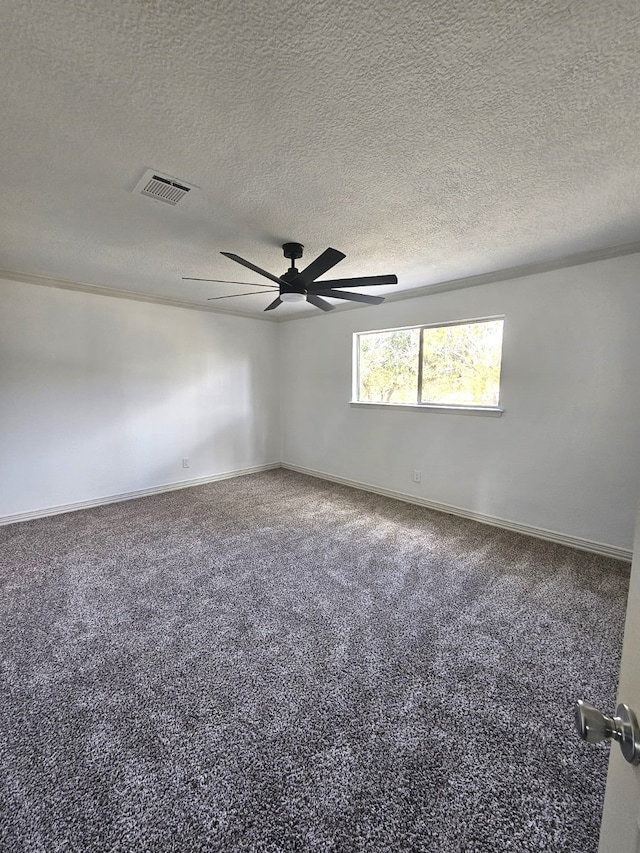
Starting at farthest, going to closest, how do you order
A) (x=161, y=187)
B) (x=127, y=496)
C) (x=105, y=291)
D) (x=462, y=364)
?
(x=127, y=496) → (x=105, y=291) → (x=462, y=364) → (x=161, y=187)

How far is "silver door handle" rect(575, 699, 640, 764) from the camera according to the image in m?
0.50

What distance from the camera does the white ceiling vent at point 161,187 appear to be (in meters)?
1.81

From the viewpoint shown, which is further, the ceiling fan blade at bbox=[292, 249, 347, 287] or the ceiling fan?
the ceiling fan

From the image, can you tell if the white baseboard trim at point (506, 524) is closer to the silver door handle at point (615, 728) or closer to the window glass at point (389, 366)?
the window glass at point (389, 366)

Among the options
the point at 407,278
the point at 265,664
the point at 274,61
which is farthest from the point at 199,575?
the point at 407,278

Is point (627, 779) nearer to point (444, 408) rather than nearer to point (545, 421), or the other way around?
point (545, 421)

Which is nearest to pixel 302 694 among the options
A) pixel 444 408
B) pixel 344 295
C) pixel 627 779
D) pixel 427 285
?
pixel 627 779

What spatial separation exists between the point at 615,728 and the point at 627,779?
0.10m

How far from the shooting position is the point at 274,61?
116 centimetres

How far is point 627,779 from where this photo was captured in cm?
54

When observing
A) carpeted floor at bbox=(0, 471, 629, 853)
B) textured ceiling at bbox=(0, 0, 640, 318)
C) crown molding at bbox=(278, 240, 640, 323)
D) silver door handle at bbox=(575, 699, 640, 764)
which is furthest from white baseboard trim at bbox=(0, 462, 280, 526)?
silver door handle at bbox=(575, 699, 640, 764)

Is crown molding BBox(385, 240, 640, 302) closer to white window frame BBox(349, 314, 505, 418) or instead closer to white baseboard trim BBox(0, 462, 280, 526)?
white window frame BBox(349, 314, 505, 418)

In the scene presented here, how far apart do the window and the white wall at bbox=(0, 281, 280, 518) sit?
1847 mm

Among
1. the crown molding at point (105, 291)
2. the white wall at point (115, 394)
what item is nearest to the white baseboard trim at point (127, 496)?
the white wall at point (115, 394)
